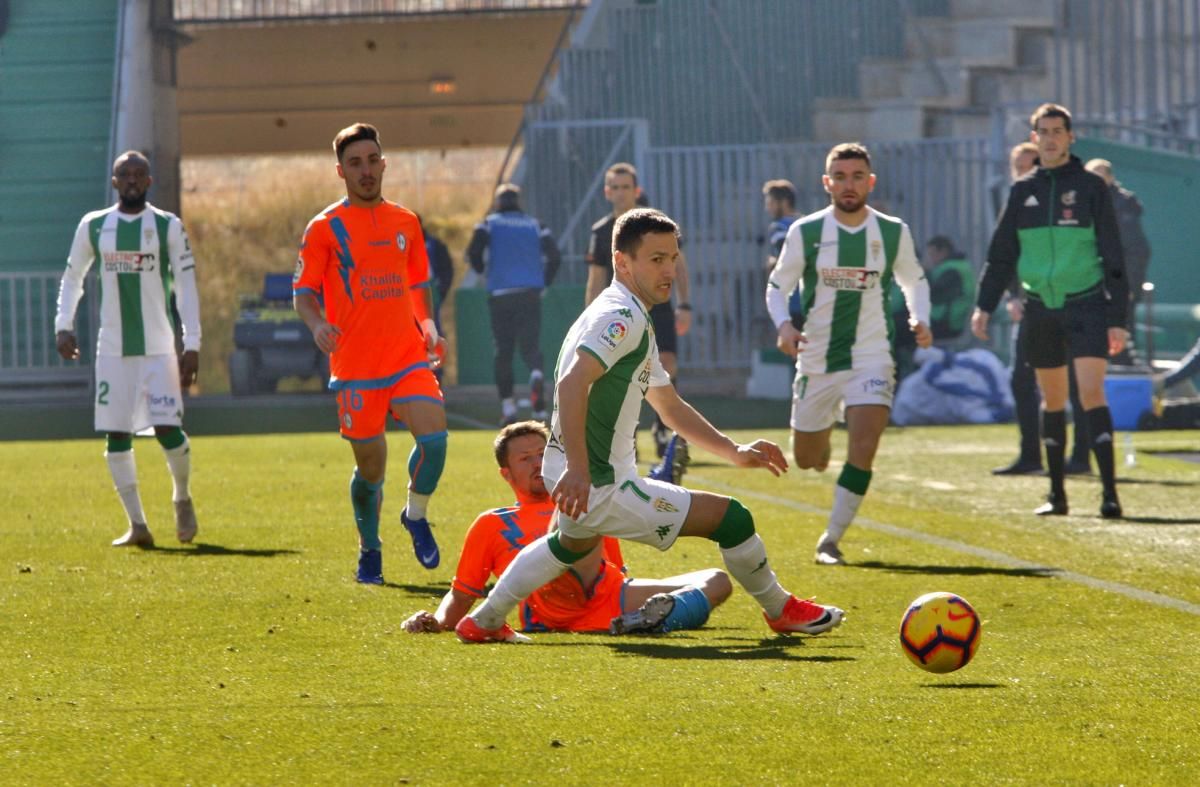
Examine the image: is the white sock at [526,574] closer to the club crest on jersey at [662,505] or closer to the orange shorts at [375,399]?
the club crest on jersey at [662,505]

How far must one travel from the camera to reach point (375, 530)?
838 cm

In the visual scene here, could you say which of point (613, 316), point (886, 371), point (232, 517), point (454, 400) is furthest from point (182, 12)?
point (613, 316)

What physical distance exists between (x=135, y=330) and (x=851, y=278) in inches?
139

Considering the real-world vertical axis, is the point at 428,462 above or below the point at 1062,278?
below

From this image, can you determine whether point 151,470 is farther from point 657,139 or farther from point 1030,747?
point 657,139

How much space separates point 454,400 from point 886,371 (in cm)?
1456

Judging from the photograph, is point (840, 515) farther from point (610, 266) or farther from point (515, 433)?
point (610, 266)

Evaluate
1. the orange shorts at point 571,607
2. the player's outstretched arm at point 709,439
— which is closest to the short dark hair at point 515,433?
the orange shorts at point 571,607

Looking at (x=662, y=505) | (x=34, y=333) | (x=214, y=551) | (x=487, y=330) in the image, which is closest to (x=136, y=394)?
(x=214, y=551)

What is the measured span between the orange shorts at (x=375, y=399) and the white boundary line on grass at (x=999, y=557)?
104 inches

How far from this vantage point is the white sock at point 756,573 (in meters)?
6.39

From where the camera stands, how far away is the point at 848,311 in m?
9.34

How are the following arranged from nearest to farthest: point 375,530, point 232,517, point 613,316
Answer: point 613,316
point 375,530
point 232,517

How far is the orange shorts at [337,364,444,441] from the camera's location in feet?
27.2
